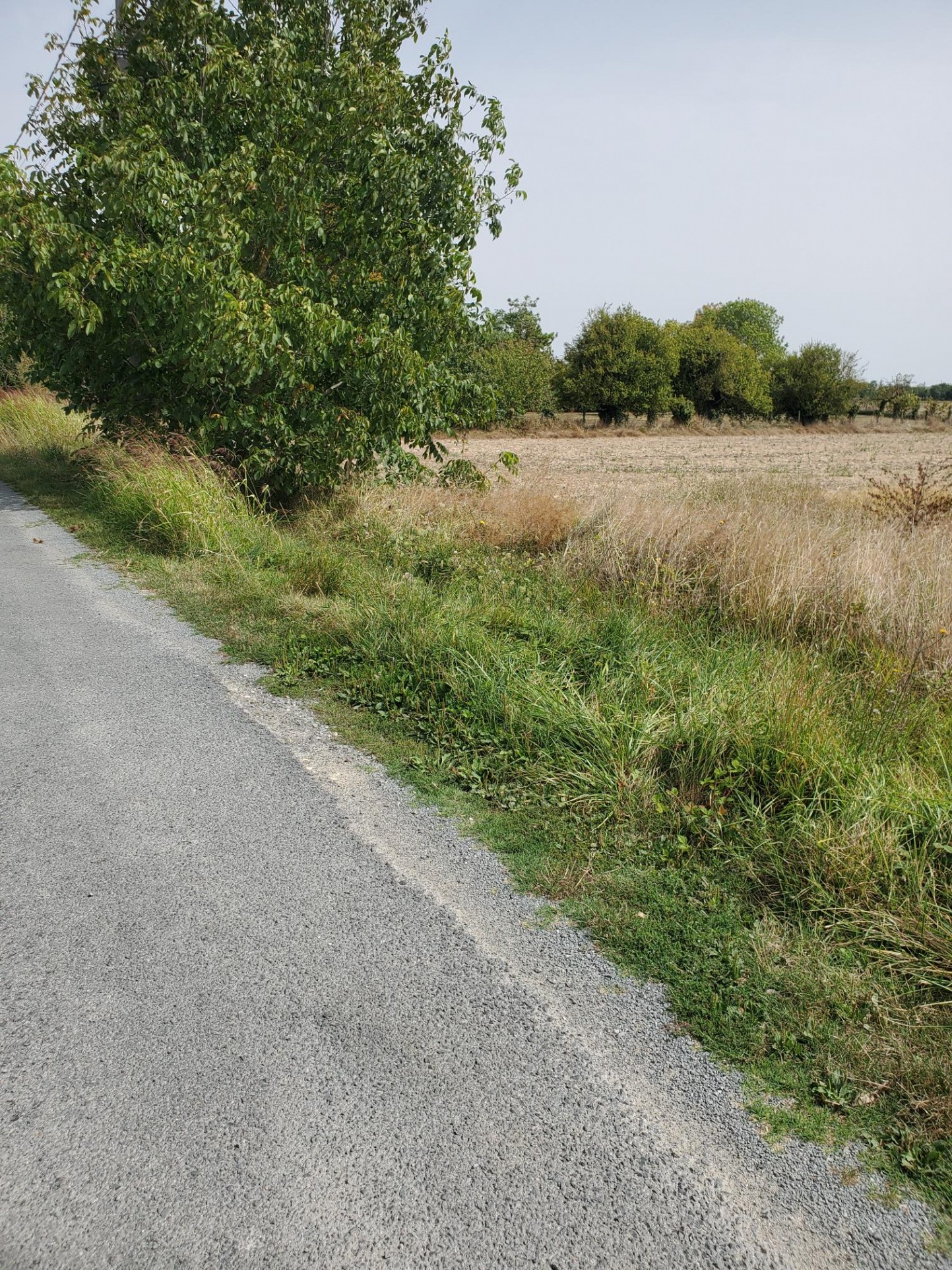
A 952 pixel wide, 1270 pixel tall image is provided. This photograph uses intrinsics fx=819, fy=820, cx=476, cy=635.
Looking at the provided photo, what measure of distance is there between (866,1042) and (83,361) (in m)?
11.7

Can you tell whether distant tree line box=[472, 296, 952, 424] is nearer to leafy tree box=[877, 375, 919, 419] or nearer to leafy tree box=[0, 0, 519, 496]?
leafy tree box=[877, 375, 919, 419]

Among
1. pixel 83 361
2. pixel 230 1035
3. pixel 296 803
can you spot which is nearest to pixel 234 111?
pixel 83 361

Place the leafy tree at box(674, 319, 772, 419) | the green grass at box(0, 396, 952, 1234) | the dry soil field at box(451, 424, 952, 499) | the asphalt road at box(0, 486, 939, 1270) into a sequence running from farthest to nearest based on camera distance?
the leafy tree at box(674, 319, 772, 419) → the dry soil field at box(451, 424, 952, 499) → the green grass at box(0, 396, 952, 1234) → the asphalt road at box(0, 486, 939, 1270)

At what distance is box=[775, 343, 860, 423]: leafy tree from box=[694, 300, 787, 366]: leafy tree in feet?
122

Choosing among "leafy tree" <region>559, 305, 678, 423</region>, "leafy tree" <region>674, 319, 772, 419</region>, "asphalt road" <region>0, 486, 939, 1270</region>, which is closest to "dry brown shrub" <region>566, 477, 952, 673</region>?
"asphalt road" <region>0, 486, 939, 1270</region>

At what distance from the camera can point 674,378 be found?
57312mm

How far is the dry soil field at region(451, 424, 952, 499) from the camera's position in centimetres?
2120

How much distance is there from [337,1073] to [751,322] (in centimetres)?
10949

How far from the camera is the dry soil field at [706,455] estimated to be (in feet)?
69.6

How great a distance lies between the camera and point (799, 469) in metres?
25.7

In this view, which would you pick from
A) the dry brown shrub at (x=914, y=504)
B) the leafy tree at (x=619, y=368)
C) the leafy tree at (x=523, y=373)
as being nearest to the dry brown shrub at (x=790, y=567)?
the dry brown shrub at (x=914, y=504)

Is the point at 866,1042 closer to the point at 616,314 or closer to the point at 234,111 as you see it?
the point at 234,111

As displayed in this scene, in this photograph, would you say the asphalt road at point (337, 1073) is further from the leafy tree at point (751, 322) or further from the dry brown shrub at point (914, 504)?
the leafy tree at point (751, 322)

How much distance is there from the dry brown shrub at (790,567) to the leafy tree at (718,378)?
5240 centimetres
